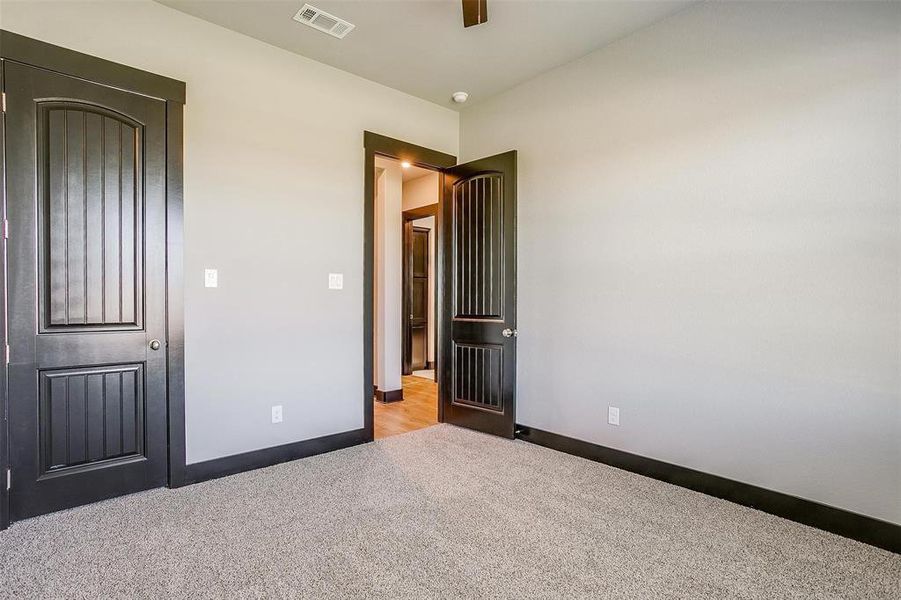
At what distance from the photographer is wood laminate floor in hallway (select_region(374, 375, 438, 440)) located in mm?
4020

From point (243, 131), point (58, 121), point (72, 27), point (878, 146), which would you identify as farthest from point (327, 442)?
point (878, 146)

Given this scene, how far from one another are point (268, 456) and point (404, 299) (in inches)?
150

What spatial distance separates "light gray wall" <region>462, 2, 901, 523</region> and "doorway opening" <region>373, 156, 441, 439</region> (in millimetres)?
1502

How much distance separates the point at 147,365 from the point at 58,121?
1.38 metres

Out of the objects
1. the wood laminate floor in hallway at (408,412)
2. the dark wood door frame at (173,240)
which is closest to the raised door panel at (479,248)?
the wood laminate floor in hallway at (408,412)

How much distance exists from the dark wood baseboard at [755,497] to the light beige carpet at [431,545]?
0.06 meters

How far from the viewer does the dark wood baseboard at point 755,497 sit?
2.09 m

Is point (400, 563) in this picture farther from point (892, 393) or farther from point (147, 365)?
point (892, 393)

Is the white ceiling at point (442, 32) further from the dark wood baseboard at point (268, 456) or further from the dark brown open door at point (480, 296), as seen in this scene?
the dark wood baseboard at point (268, 456)

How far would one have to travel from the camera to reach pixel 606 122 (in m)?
3.15

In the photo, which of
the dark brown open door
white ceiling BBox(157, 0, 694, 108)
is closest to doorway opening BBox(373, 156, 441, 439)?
the dark brown open door

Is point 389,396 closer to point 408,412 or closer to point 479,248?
point 408,412

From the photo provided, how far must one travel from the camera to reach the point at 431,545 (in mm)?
2041

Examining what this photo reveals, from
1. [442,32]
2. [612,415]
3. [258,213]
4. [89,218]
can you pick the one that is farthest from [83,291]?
[612,415]
